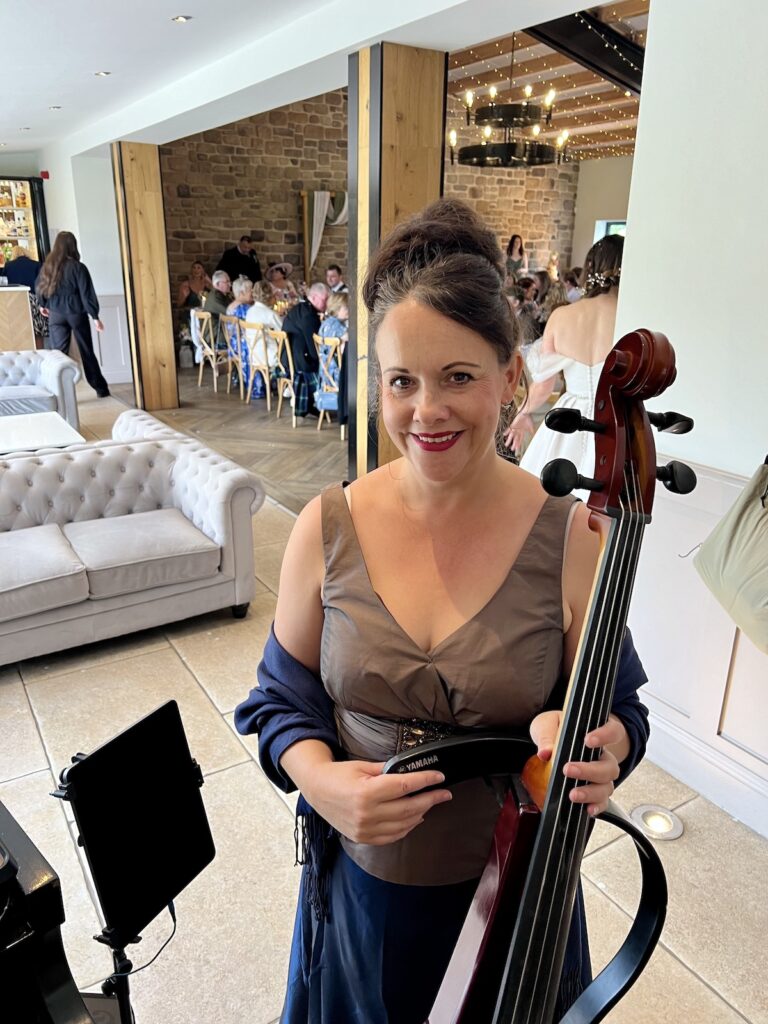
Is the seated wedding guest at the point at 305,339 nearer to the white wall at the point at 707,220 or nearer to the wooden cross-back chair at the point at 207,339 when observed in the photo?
the wooden cross-back chair at the point at 207,339

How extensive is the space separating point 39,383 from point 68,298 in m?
1.69

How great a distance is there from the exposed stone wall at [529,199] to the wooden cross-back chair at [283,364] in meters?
5.24

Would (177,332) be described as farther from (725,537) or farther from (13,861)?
(13,861)

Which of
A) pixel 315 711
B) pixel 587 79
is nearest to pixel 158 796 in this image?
pixel 315 711

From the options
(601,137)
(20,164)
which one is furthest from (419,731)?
(20,164)

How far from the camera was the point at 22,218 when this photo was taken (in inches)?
468

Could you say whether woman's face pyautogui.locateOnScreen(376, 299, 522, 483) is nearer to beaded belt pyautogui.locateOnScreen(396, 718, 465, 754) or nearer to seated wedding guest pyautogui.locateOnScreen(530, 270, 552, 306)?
beaded belt pyautogui.locateOnScreen(396, 718, 465, 754)

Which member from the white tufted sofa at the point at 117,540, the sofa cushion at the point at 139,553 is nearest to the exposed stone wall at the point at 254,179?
the white tufted sofa at the point at 117,540

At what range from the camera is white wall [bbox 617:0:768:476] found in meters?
2.02

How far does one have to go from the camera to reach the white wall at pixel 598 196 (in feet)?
40.0

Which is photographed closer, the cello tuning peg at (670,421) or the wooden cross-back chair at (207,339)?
the cello tuning peg at (670,421)

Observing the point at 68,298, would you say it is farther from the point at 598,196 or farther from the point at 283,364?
the point at 598,196

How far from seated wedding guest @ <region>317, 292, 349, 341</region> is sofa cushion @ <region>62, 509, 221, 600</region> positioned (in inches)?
143

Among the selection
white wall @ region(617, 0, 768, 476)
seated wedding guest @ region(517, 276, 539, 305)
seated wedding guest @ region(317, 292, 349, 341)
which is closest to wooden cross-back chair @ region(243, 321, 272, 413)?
seated wedding guest @ region(317, 292, 349, 341)
